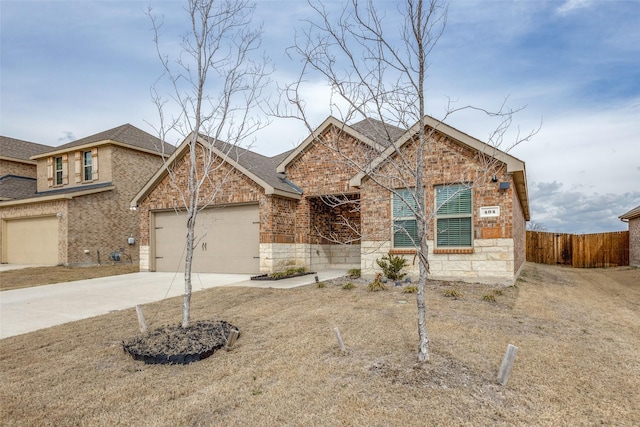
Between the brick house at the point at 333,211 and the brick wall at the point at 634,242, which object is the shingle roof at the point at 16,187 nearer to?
the brick house at the point at 333,211

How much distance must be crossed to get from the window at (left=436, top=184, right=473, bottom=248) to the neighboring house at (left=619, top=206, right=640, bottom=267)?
13.8 metres

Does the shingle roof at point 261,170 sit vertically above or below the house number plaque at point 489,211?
above

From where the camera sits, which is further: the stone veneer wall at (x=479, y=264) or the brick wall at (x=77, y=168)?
the brick wall at (x=77, y=168)

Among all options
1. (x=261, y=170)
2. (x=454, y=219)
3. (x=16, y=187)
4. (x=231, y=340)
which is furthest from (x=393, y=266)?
(x=16, y=187)

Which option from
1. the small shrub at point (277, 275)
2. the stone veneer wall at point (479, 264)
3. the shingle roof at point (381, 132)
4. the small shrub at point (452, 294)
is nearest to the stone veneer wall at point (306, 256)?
the small shrub at point (277, 275)

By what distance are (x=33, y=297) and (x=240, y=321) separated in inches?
280

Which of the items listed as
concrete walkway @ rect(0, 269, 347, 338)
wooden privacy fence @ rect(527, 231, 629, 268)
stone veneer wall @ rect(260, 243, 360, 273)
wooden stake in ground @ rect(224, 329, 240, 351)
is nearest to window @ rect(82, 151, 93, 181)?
concrete walkway @ rect(0, 269, 347, 338)

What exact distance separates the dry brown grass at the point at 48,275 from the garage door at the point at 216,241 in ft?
7.08

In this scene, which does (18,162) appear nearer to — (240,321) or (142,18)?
(142,18)

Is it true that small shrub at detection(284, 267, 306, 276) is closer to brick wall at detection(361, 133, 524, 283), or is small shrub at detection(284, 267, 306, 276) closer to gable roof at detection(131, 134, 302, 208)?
gable roof at detection(131, 134, 302, 208)

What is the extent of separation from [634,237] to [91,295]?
23646 mm

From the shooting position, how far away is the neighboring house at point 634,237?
18.6m

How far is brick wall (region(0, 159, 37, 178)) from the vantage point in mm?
22875

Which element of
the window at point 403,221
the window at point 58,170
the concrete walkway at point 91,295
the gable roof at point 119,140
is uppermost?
the gable roof at point 119,140
